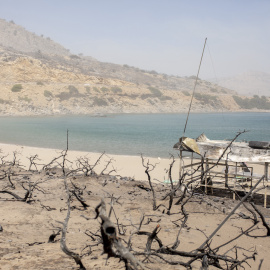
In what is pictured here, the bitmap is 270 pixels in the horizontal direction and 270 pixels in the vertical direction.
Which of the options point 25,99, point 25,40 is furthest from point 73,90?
point 25,40

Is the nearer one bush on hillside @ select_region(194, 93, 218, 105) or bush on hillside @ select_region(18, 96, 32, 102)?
bush on hillside @ select_region(18, 96, 32, 102)

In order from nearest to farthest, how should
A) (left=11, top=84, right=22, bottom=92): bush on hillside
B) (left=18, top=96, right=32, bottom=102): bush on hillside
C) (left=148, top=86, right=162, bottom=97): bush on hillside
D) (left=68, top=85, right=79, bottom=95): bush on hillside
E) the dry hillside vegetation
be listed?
(left=18, top=96, right=32, bottom=102): bush on hillside, (left=11, top=84, right=22, bottom=92): bush on hillside, the dry hillside vegetation, (left=68, top=85, right=79, bottom=95): bush on hillside, (left=148, top=86, right=162, bottom=97): bush on hillside

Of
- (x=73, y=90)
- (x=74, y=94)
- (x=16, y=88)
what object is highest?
(x=73, y=90)

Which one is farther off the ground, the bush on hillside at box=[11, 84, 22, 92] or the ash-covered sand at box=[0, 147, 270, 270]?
the bush on hillside at box=[11, 84, 22, 92]

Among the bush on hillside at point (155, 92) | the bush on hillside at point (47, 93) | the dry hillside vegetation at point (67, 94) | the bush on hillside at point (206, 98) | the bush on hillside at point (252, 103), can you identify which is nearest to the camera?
the dry hillside vegetation at point (67, 94)

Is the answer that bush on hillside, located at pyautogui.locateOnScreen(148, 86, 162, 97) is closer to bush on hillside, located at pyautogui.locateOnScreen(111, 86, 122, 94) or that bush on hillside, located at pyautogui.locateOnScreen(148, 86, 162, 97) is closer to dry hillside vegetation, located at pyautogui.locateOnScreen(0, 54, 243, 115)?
dry hillside vegetation, located at pyautogui.locateOnScreen(0, 54, 243, 115)

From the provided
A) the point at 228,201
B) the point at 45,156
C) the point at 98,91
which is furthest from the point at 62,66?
the point at 228,201

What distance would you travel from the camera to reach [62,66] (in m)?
81.6

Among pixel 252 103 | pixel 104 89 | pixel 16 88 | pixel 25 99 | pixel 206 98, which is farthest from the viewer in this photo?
pixel 252 103

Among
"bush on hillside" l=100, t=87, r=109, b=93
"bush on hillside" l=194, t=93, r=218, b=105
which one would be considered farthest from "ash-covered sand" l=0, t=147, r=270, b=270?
"bush on hillside" l=194, t=93, r=218, b=105

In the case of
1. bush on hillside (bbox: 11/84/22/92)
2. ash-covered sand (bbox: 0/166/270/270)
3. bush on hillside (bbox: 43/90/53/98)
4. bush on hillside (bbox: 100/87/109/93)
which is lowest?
ash-covered sand (bbox: 0/166/270/270)

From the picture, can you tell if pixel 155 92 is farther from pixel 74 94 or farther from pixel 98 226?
pixel 98 226

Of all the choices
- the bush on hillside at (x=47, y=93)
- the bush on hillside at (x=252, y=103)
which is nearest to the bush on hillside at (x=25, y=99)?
the bush on hillside at (x=47, y=93)

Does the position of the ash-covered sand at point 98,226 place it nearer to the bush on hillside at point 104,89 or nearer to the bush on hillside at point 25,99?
the bush on hillside at point 25,99
